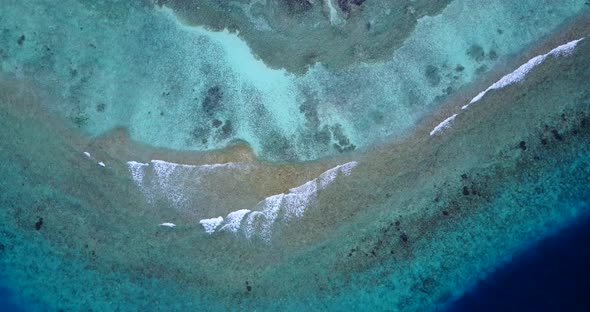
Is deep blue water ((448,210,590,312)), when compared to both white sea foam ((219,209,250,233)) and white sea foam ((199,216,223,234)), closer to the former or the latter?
white sea foam ((219,209,250,233))

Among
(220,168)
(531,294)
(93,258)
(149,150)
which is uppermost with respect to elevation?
(149,150)

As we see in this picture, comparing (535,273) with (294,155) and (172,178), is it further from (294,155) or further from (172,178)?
(172,178)

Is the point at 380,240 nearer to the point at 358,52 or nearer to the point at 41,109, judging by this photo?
the point at 358,52

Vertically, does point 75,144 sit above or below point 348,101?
above

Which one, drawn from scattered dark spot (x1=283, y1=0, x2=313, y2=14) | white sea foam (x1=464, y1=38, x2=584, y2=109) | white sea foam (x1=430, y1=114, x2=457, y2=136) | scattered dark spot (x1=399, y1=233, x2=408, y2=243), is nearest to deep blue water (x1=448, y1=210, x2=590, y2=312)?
scattered dark spot (x1=399, y1=233, x2=408, y2=243)

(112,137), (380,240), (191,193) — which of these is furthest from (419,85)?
(112,137)

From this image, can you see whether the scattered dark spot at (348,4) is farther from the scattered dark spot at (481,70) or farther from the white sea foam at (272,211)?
the white sea foam at (272,211)

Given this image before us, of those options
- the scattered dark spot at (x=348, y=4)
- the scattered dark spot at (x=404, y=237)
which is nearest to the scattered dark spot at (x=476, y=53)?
the scattered dark spot at (x=348, y=4)
